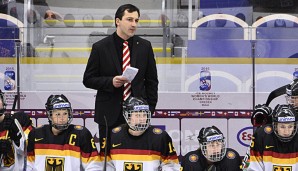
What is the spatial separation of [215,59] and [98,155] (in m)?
1.99

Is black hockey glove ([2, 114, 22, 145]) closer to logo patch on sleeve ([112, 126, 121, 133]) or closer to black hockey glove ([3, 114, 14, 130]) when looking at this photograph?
black hockey glove ([3, 114, 14, 130])

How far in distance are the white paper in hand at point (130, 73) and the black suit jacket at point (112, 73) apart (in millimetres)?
195

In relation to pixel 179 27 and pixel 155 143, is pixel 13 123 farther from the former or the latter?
pixel 179 27

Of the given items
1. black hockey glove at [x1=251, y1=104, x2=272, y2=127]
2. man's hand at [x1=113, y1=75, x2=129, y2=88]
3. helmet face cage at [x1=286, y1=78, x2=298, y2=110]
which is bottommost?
black hockey glove at [x1=251, y1=104, x2=272, y2=127]

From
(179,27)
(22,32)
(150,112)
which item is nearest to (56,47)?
(22,32)

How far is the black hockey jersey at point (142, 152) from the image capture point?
5.28 m

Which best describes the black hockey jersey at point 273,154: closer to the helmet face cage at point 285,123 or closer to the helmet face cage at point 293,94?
the helmet face cage at point 285,123

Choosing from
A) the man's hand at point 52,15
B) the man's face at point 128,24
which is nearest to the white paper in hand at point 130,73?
the man's face at point 128,24

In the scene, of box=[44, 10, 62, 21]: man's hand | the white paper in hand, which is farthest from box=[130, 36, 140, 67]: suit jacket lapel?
box=[44, 10, 62, 21]: man's hand

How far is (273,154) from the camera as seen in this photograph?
5246 millimetres

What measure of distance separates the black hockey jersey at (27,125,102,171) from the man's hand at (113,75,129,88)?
406mm

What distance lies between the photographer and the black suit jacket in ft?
17.9

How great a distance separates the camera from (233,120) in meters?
6.91

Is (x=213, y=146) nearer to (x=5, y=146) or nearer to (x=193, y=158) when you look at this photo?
(x=193, y=158)
